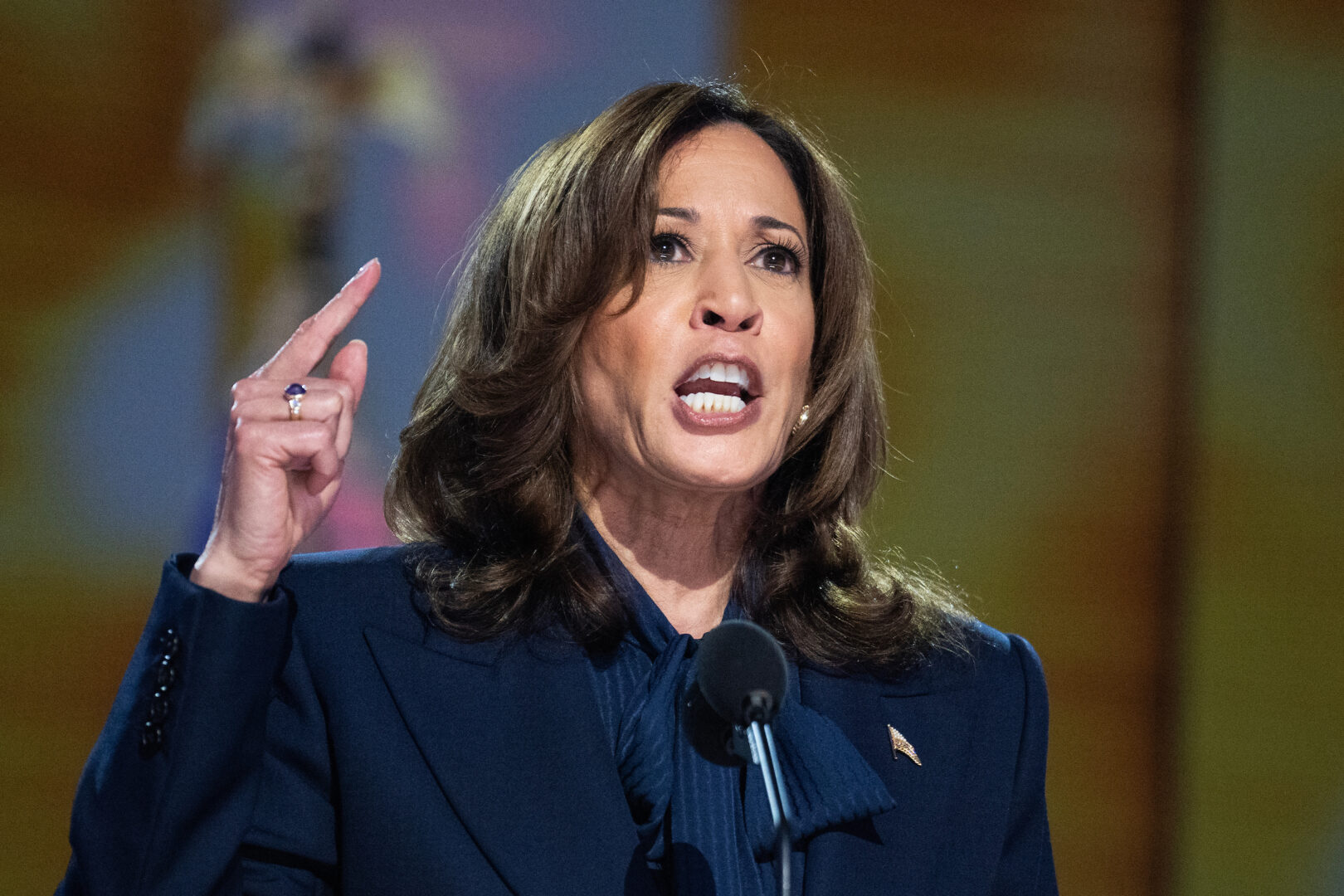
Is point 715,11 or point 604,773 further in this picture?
point 715,11

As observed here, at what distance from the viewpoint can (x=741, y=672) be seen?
4.03ft

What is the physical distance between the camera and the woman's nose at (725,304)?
1.79 metres

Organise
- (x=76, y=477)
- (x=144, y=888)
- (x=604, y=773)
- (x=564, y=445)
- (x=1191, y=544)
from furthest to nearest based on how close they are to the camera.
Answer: (x=1191, y=544), (x=76, y=477), (x=564, y=445), (x=604, y=773), (x=144, y=888)

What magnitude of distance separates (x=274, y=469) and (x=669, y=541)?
642 millimetres

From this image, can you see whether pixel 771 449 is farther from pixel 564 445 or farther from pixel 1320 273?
pixel 1320 273

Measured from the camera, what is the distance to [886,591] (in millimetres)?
2072

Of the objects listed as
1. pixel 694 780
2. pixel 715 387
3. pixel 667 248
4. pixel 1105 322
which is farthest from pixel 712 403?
pixel 1105 322

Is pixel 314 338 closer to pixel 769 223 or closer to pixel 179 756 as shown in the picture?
pixel 179 756

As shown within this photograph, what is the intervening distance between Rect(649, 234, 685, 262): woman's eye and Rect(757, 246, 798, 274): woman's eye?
0.12 meters

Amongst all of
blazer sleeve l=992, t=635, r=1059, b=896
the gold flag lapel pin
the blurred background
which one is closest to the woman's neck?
the gold flag lapel pin

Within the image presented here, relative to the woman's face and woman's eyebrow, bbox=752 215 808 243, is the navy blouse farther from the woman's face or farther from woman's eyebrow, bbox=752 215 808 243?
woman's eyebrow, bbox=752 215 808 243

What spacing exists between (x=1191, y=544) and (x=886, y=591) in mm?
1607

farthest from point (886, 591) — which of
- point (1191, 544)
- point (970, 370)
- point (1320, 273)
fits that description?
point (1320, 273)

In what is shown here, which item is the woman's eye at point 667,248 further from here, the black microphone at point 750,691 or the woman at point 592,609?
the black microphone at point 750,691
